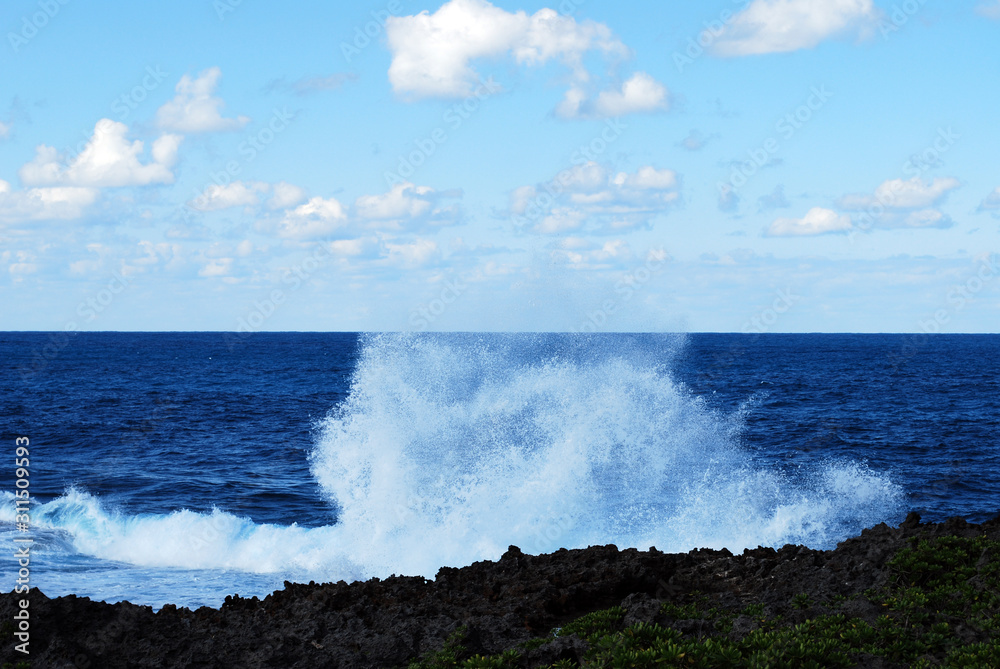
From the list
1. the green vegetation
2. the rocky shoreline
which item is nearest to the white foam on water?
the rocky shoreline

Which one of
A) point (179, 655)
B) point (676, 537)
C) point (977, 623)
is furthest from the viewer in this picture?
point (676, 537)

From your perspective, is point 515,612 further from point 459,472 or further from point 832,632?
point 459,472

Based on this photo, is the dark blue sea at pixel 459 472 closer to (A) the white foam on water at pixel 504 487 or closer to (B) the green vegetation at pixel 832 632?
(A) the white foam on water at pixel 504 487

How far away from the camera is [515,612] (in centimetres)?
1020

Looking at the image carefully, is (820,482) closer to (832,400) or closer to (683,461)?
(683,461)

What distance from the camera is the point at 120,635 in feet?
32.5

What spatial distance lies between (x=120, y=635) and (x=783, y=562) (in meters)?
9.39

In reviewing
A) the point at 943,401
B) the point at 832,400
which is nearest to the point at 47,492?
the point at 832,400

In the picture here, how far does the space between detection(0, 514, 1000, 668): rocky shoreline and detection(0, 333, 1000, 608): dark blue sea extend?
6.16 meters

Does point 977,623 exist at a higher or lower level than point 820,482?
higher

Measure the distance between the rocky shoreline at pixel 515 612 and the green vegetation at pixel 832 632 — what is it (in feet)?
0.11

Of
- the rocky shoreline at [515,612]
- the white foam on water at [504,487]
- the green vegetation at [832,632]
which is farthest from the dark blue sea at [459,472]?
the green vegetation at [832,632]

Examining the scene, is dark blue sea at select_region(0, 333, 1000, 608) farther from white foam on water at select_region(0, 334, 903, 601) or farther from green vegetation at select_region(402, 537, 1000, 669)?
green vegetation at select_region(402, 537, 1000, 669)

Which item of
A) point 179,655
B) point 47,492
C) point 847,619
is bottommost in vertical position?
point 47,492
